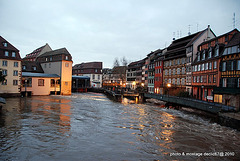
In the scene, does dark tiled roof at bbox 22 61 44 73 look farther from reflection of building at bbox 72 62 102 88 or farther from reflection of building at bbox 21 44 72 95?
reflection of building at bbox 72 62 102 88

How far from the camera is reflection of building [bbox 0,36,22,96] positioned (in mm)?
38312

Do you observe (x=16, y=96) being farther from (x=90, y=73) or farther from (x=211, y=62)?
(x=90, y=73)

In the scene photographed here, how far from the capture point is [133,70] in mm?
83250

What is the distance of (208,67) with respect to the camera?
31375 millimetres

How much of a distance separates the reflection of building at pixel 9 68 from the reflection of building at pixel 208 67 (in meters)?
36.8

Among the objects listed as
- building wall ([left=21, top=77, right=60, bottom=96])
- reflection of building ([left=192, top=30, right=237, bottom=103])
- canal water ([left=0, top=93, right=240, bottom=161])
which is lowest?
canal water ([left=0, top=93, right=240, bottom=161])

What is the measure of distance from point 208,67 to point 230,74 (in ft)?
19.1

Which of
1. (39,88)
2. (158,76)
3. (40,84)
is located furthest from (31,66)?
(158,76)

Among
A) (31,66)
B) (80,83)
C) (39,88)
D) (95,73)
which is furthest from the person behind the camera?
(95,73)

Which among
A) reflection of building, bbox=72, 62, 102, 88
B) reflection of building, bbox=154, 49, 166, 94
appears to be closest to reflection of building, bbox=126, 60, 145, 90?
reflection of building, bbox=72, 62, 102, 88

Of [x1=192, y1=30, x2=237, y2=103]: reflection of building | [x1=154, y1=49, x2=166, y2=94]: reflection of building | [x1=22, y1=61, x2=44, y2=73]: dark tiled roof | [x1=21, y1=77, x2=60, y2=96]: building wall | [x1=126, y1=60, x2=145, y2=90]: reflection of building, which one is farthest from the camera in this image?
[x1=126, y1=60, x2=145, y2=90]: reflection of building

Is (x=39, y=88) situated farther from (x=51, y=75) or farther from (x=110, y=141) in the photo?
(x=110, y=141)

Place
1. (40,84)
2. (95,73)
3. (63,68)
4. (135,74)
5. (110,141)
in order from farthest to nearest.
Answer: (95,73) → (135,74) → (63,68) → (40,84) → (110,141)

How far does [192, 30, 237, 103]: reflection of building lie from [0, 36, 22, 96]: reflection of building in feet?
121
